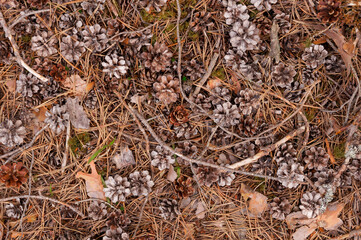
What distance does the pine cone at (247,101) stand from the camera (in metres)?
2.51

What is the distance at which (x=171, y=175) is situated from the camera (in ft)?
8.44

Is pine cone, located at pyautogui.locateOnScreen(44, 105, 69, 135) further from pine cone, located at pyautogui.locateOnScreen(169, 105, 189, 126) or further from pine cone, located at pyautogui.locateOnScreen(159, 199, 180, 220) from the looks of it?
pine cone, located at pyautogui.locateOnScreen(159, 199, 180, 220)

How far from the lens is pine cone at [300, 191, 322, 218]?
2514 mm

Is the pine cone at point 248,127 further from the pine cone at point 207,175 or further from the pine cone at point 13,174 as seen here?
the pine cone at point 13,174

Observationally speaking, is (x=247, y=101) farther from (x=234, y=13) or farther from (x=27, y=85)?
(x=27, y=85)

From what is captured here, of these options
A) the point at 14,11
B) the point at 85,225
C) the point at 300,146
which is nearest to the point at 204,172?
the point at 300,146

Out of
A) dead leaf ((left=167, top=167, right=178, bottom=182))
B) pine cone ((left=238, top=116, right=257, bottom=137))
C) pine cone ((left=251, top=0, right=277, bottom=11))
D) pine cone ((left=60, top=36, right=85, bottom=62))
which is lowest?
dead leaf ((left=167, top=167, right=178, bottom=182))

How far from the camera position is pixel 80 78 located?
8.36ft

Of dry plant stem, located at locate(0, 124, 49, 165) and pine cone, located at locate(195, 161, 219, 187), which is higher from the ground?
dry plant stem, located at locate(0, 124, 49, 165)

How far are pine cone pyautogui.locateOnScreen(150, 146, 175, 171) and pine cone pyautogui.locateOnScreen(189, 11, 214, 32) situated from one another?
1160 millimetres

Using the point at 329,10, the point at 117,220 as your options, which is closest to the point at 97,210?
the point at 117,220

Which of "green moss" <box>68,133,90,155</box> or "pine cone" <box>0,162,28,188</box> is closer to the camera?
"pine cone" <box>0,162,28,188</box>

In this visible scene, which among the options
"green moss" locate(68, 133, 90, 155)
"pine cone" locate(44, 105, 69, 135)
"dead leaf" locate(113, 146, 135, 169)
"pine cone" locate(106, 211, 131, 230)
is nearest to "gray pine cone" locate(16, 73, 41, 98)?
"pine cone" locate(44, 105, 69, 135)

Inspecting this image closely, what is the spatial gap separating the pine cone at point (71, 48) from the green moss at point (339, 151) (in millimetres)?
2561
